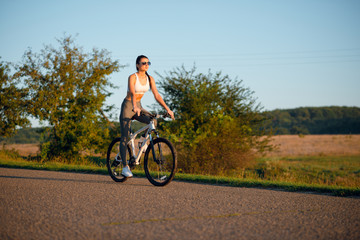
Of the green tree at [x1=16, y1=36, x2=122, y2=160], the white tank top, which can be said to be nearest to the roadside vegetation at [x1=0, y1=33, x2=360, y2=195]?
the green tree at [x1=16, y1=36, x2=122, y2=160]

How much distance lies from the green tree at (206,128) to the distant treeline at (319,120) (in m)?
74.1

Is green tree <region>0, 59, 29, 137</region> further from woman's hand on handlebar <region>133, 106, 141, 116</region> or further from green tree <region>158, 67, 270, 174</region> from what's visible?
woman's hand on handlebar <region>133, 106, 141, 116</region>

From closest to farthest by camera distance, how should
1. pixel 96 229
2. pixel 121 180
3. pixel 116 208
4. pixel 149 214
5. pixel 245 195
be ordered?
pixel 96 229 < pixel 149 214 < pixel 116 208 < pixel 245 195 < pixel 121 180

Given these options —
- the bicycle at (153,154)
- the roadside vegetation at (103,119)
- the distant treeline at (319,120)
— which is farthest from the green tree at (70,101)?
the distant treeline at (319,120)

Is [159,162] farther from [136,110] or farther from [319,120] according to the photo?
[319,120]

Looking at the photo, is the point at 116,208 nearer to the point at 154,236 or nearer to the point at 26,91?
the point at 154,236

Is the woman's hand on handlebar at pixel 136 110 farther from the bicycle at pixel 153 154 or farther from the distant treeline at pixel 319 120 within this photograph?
the distant treeline at pixel 319 120

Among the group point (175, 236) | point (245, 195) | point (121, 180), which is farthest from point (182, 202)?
point (121, 180)

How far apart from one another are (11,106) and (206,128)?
35.3 feet

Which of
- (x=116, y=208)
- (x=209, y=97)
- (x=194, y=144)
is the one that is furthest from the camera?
(x=209, y=97)

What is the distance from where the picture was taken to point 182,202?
4.86 metres

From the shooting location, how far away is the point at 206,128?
52.0 feet

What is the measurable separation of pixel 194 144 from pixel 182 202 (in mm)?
10783

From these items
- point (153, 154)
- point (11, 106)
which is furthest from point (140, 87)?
point (11, 106)
